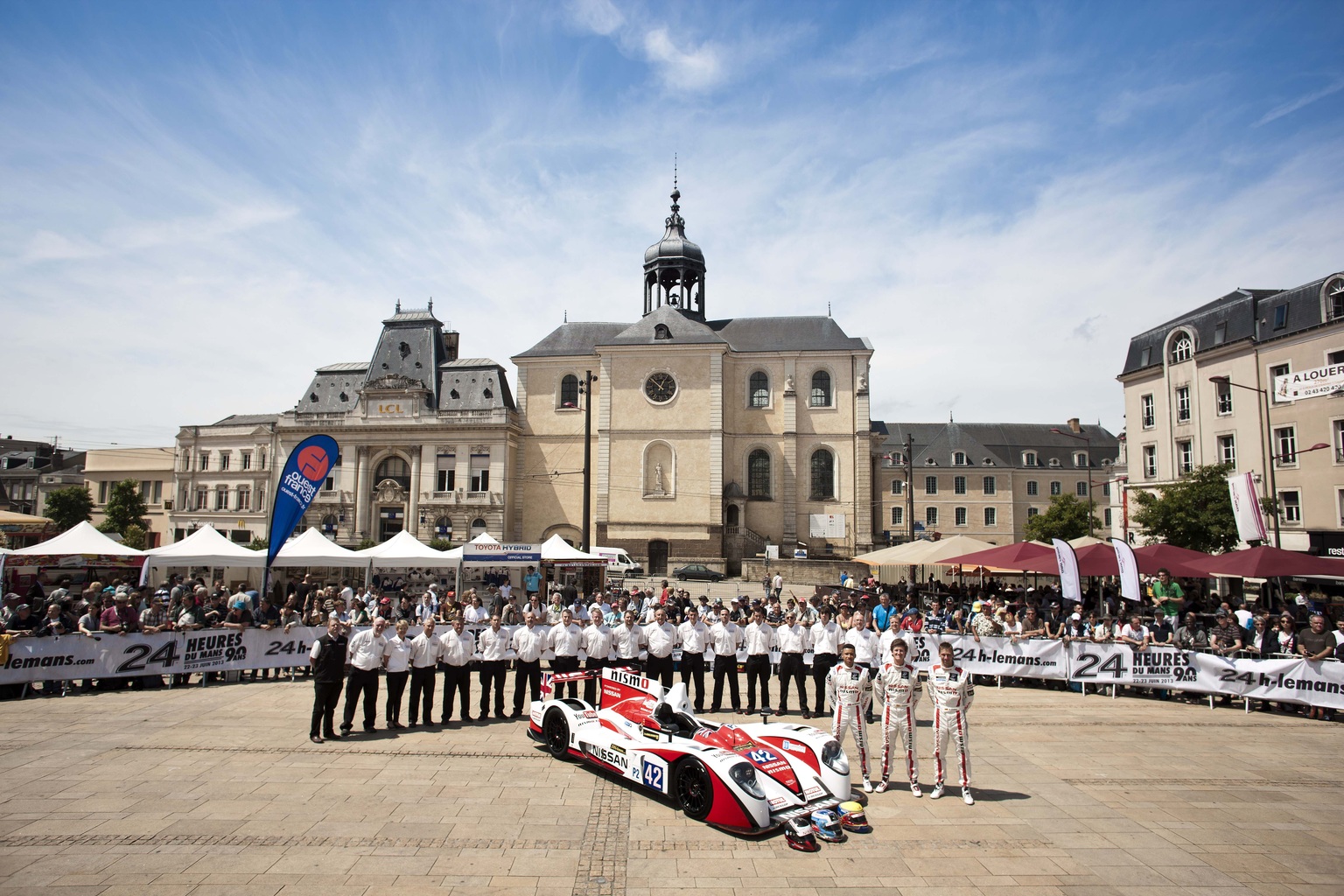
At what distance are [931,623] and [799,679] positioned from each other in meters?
6.68

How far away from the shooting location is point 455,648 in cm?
1191

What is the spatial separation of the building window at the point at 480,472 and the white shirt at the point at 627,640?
37453 mm

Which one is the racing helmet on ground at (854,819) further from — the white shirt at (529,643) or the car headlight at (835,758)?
the white shirt at (529,643)

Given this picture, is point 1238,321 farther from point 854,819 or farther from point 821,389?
point 854,819

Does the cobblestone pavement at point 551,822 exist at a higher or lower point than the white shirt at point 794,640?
lower

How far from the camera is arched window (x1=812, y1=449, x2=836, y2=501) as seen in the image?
156ft

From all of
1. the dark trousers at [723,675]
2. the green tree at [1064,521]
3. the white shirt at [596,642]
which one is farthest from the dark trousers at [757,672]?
the green tree at [1064,521]

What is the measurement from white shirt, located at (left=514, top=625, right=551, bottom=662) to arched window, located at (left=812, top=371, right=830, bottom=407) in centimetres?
3787

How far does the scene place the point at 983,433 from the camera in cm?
6981

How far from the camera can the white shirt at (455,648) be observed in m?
11.9

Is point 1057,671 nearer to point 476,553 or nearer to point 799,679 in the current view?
point 799,679

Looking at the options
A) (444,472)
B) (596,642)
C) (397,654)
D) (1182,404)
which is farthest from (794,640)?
(444,472)

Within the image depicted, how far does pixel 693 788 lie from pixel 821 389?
42001mm

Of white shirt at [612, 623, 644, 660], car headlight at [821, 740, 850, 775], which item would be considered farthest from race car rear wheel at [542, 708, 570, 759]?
car headlight at [821, 740, 850, 775]
